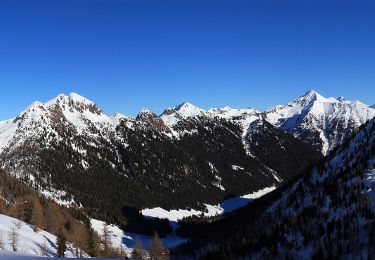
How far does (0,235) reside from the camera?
164m

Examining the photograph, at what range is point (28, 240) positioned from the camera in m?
176

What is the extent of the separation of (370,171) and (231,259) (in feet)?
218

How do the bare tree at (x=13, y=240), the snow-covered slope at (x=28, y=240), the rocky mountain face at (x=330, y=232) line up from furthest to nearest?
the snow-covered slope at (x=28, y=240), the bare tree at (x=13, y=240), the rocky mountain face at (x=330, y=232)

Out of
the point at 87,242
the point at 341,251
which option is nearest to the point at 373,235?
the point at 341,251

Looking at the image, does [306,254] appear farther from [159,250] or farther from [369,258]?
[159,250]

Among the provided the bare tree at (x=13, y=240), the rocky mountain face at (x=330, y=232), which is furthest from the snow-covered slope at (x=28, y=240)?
the rocky mountain face at (x=330, y=232)

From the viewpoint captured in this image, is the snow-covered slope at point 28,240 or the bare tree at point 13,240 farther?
the snow-covered slope at point 28,240

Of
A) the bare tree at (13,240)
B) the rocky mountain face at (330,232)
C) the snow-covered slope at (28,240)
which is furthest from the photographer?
the snow-covered slope at (28,240)

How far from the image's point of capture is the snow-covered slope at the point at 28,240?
162 m

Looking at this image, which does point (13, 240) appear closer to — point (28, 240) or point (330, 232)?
point (28, 240)

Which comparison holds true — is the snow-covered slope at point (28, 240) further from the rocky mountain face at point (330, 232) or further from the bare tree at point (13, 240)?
the rocky mountain face at point (330, 232)

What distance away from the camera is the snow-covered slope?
162 metres

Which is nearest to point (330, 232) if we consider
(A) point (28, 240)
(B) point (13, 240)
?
(B) point (13, 240)

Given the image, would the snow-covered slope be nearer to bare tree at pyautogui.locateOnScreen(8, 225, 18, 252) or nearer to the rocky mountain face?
bare tree at pyautogui.locateOnScreen(8, 225, 18, 252)
